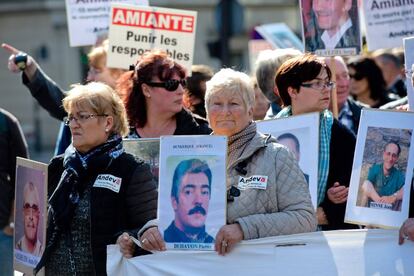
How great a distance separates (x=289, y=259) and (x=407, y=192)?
59 cm

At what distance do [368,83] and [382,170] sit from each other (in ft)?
14.8

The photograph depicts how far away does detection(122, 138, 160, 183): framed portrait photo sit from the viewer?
619cm

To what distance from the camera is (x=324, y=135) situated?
612 centimetres

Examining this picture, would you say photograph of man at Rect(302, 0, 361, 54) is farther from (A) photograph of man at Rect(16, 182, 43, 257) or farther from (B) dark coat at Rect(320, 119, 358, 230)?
(A) photograph of man at Rect(16, 182, 43, 257)

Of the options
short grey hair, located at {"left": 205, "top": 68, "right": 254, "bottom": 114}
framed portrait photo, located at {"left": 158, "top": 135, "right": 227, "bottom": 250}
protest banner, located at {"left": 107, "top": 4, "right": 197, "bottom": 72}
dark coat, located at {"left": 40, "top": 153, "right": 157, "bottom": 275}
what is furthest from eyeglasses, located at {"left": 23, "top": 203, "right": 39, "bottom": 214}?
protest banner, located at {"left": 107, "top": 4, "right": 197, "bottom": 72}

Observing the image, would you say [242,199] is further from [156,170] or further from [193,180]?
[156,170]

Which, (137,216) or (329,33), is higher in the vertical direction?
(329,33)

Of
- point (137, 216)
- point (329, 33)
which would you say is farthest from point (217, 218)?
point (329, 33)

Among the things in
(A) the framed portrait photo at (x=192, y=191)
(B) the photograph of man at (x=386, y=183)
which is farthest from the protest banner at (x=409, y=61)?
(A) the framed portrait photo at (x=192, y=191)

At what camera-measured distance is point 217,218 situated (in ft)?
16.6

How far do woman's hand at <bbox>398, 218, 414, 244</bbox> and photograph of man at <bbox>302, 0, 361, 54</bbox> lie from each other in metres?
2.31

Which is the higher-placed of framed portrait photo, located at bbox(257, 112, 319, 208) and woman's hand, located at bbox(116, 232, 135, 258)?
framed portrait photo, located at bbox(257, 112, 319, 208)

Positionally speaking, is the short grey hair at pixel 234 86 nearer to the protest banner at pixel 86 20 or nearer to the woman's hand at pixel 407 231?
the woman's hand at pixel 407 231

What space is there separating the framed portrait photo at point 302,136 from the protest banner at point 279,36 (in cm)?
345
